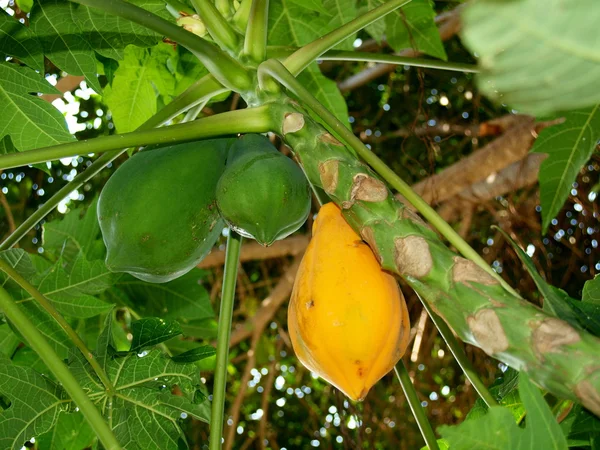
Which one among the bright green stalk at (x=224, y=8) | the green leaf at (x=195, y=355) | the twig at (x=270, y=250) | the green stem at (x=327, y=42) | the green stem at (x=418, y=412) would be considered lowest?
the twig at (x=270, y=250)

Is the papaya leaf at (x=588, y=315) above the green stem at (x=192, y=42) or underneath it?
underneath

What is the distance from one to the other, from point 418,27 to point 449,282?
1156 mm

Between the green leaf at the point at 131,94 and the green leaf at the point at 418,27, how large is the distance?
0.58 metres

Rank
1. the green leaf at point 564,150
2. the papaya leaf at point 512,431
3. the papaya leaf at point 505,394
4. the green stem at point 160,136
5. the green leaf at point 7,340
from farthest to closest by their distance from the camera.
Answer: the green leaf at point 7,340 < the green leaf at point 564,150 < the papaya leaf at point 505,394 < the green stem at point 160,136 < the papaya leaf at point 512,431

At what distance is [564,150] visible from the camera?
5.04 ft

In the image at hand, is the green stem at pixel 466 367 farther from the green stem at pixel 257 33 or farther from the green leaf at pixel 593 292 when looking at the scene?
the green stem at pixel 257 33

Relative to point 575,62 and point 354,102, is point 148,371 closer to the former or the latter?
point 575,62

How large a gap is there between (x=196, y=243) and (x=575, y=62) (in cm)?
81

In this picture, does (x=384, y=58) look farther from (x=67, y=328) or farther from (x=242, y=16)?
(x=67, y=328)

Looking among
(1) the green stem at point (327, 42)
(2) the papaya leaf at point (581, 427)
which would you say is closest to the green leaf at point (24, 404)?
(1) the green stem at point (327, 42)

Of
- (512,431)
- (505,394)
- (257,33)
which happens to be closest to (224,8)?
(257,33)

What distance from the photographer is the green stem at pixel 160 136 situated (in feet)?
3.27

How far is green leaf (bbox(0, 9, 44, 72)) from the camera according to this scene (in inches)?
54.0

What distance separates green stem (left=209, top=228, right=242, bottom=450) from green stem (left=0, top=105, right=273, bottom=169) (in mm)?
243
